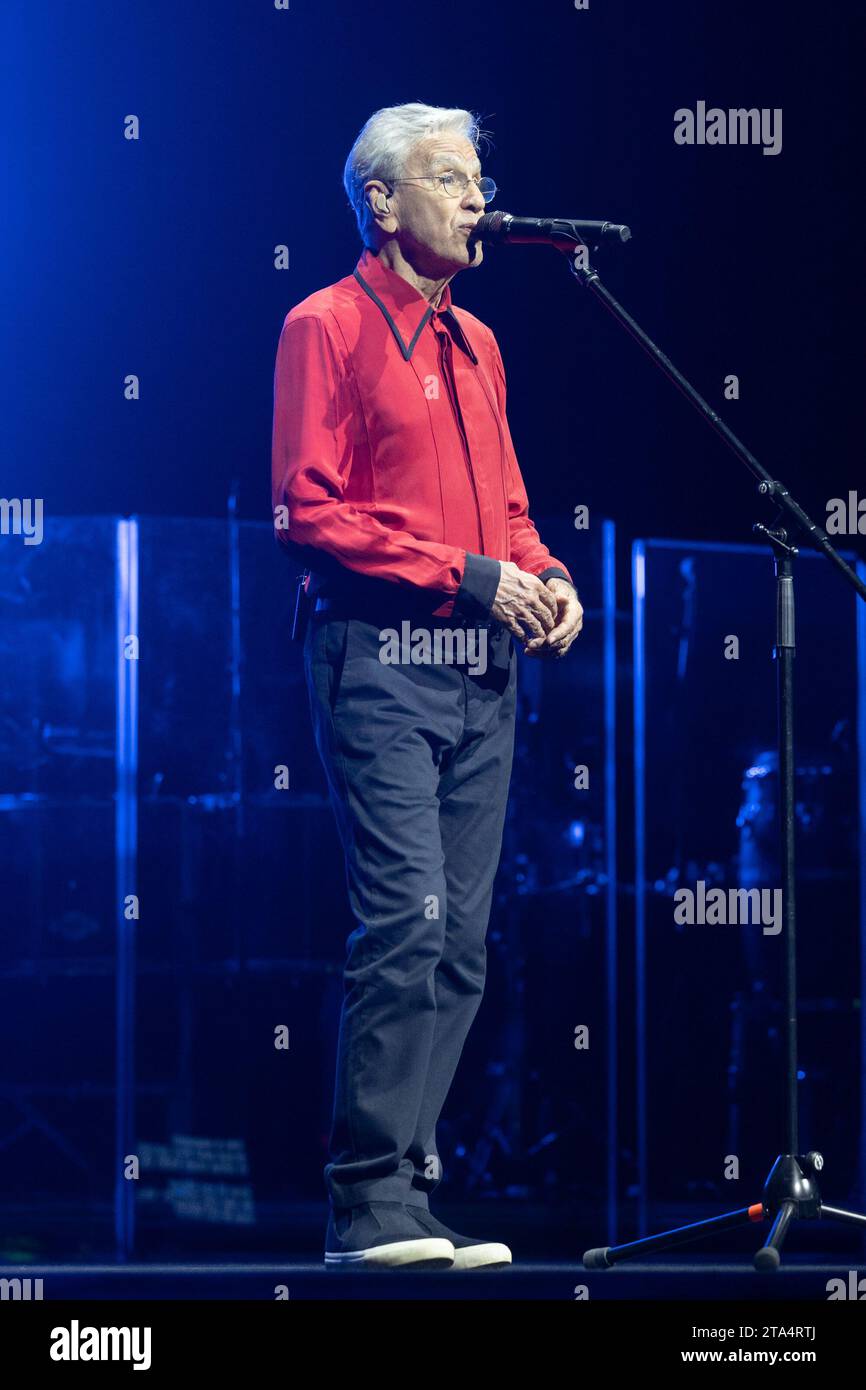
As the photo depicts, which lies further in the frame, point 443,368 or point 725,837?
point 725,837

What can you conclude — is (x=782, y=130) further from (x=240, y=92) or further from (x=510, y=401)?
(x=240, y=92)

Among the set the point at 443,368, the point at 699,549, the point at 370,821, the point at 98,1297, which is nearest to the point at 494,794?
the point at 370,821

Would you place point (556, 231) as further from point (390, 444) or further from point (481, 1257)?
point (481, 1257)

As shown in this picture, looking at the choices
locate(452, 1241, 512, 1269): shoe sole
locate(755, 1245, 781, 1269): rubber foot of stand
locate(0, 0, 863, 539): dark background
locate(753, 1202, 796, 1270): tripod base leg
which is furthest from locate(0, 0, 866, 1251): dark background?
locate(755, 1245, 781, 1269): rubber foot of stand

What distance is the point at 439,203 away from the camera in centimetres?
284

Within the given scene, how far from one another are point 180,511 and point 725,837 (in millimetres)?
1328

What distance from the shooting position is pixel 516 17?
11.7 ft

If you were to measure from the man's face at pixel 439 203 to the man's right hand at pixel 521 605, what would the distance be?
1.74 ft

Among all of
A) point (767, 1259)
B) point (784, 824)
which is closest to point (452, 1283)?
point (767, 1259)

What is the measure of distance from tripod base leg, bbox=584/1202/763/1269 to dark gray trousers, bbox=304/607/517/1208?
274 mm

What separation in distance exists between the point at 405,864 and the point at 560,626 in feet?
1.46

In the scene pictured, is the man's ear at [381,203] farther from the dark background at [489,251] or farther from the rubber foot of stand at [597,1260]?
the rubber foot of stand at [597,1260]

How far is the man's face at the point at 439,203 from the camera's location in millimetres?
2846
